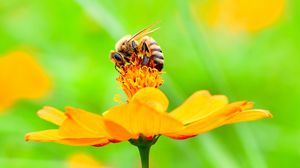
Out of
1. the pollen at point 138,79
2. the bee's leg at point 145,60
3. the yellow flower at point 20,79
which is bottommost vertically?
the pollen at point 138,79

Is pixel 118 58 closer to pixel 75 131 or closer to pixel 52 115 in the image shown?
pixel 52 115

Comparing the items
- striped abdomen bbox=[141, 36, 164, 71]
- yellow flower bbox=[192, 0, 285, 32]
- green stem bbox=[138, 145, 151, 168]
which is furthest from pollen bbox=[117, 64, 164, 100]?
yellow flower bbox=[192, 0, 285, 32]

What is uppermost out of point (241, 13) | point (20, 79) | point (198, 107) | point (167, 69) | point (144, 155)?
point (241, 13)

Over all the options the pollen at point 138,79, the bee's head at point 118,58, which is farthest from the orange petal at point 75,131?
the bee's head at point 118,58

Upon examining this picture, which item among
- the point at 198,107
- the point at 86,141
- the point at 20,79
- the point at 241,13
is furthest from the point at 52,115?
the point at 241,13

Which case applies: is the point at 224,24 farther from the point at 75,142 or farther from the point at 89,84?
the point at 75,142

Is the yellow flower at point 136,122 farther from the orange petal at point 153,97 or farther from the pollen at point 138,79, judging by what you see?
the pollen at point 138,79

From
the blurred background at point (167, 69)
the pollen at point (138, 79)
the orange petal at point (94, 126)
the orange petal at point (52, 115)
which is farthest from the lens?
the blurred background at point (167, 69)
